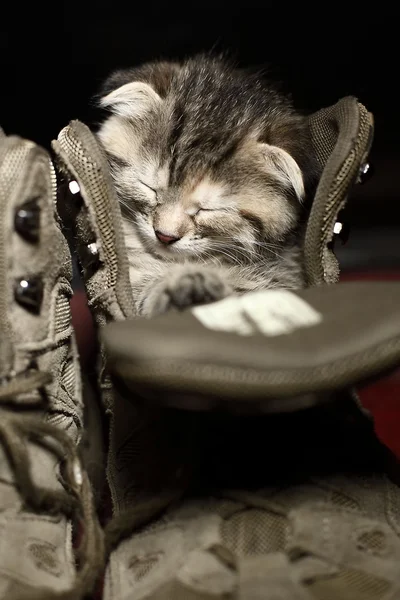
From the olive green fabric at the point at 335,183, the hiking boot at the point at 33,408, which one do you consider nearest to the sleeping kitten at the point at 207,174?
the olive green fabric at the point at 335,183

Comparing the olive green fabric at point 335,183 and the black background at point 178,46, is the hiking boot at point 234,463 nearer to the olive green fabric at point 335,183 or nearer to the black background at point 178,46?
the olive green fabric at point 335,183

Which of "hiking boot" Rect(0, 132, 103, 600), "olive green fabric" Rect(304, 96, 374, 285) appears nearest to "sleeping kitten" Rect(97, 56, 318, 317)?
"olive green fabric" Rect(304, 96, 374, 285)

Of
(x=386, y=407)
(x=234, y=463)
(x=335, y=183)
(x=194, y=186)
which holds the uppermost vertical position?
(x=335, y=183)

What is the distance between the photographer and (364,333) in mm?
516

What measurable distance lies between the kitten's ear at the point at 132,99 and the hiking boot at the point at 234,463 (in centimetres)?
25

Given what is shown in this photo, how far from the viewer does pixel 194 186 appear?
3.12ft

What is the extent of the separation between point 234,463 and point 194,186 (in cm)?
44

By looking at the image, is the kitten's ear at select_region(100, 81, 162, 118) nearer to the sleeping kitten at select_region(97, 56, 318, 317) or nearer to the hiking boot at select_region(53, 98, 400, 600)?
the sleeping kitten at select_region(97, 56, 318, 317)

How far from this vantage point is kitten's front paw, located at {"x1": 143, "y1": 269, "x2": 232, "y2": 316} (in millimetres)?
693

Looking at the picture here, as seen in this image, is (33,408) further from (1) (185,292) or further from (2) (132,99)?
(2) (132,99)

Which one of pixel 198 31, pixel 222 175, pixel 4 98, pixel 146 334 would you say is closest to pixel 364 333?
pixel 146 334

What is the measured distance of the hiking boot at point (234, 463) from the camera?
516 mm

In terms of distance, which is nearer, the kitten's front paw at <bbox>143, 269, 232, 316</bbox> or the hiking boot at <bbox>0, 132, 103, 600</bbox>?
the hiking boot at <bbox>0, 132, 103, 600</bbox>

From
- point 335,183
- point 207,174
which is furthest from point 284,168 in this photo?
point 335,183
